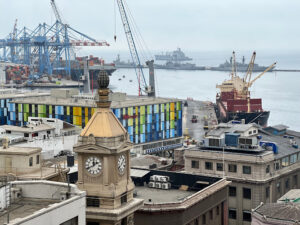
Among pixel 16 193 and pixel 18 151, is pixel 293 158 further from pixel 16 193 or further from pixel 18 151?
pixel 16 193

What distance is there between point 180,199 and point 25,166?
9798 millimetres

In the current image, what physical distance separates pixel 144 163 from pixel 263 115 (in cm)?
11373

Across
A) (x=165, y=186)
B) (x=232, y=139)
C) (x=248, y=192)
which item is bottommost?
(x=248, y=192)

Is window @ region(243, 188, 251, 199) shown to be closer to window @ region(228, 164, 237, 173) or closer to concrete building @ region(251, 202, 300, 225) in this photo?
window @ region(228, 164, 237, 173)

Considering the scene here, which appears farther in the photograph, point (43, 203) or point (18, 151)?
point (18, 151)

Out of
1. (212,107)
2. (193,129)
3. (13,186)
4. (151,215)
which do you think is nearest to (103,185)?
(13,186)

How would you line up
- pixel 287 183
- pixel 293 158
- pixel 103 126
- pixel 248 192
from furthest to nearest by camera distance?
pixel 293 158
pixel 287 183
pixel 248 192
pixel 103 126

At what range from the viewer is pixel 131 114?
320ft

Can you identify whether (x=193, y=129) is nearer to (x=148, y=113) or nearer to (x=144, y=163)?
(x=148, y=113)

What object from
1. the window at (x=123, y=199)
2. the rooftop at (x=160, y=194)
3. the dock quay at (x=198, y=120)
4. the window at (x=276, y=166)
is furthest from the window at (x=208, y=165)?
the dock quay at (x=198, y=120)

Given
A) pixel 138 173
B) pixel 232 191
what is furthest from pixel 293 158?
pixel 138 173

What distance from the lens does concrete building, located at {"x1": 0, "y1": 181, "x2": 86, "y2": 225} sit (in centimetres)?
2384

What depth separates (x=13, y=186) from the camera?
1088 inches

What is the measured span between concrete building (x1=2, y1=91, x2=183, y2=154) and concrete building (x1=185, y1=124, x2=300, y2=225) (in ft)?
114
